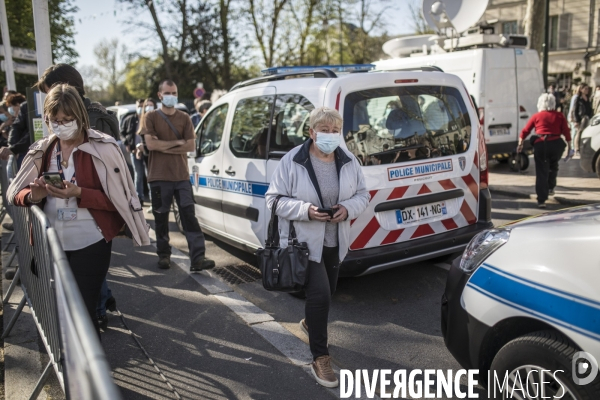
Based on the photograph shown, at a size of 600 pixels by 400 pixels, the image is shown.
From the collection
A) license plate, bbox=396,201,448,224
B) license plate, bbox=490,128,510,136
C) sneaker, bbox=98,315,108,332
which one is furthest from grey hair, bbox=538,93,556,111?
sneaker, bbox=98,315,108,332

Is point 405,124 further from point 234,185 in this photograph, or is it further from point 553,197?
point 553,197

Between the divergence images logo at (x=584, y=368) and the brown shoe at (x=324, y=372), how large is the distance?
1.47 meters

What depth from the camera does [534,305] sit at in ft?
8.03

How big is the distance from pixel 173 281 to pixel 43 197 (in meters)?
2.45

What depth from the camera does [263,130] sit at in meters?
5.05

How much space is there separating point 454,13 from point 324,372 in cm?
1013

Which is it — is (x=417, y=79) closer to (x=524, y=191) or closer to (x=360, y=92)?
(x=360, y=92)

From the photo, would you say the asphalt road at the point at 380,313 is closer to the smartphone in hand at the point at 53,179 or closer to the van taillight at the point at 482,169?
the van taillight at the point at 482,169

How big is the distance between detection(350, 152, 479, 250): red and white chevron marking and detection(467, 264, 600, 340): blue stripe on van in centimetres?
156

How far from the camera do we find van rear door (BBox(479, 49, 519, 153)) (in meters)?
11.2

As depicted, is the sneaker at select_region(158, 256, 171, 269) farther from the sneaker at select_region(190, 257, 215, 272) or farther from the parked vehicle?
the parked vehicle

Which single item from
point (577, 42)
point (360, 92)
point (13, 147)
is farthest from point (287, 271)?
point (577, 42)

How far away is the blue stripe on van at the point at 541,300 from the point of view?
2.23 m

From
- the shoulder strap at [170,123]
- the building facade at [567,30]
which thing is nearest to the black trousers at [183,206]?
the shoulder strap at [170,123]
